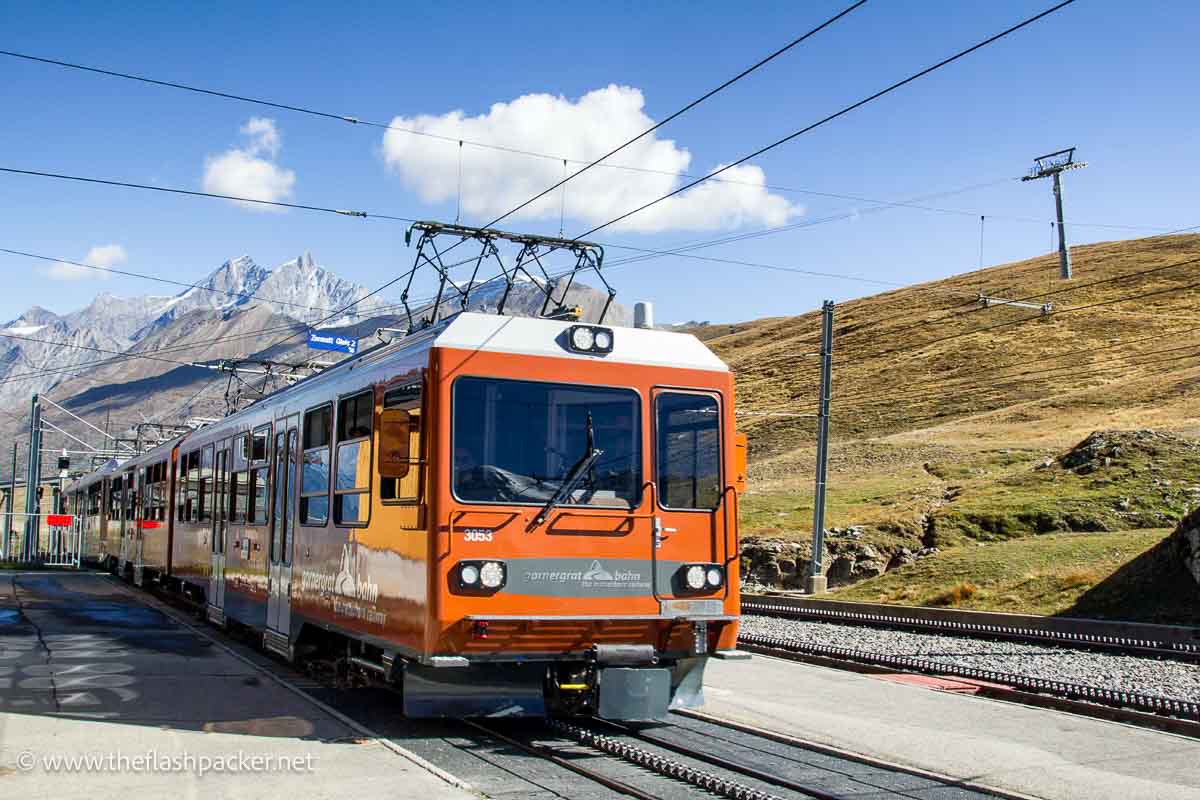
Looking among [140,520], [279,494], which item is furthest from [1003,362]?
[279,494]

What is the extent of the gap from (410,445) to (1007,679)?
8348 millimetres

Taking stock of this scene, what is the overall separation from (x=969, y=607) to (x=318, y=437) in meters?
17.2

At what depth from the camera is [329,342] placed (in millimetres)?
32719

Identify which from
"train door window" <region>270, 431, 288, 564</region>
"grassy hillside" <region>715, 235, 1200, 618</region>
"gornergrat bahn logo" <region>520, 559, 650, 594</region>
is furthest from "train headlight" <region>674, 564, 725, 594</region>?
"grassy hillside" <region>715, 235, 1200, 618</region>

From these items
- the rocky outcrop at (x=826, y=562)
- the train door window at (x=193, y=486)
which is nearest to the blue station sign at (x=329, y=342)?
the train door window at (x=193, y=486)

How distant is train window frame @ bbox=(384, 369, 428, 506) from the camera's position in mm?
9039

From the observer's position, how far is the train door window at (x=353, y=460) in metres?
10.3

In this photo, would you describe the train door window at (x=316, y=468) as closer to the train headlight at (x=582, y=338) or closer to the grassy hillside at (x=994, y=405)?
the train headlight at (x=582, y=338)

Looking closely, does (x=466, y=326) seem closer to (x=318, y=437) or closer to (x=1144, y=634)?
(x=318, y=437)

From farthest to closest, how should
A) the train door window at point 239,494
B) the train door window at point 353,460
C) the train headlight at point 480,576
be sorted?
1. the train door window at point 239,494
2. the train door window at point 353,460
3. the train headlight at point 480,576

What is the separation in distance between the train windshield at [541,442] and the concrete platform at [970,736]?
2.99 metres

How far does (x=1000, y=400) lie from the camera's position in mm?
71750

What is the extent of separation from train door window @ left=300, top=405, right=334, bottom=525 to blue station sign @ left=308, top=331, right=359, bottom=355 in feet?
64.6

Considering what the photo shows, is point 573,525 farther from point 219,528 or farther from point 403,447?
point 219,528
